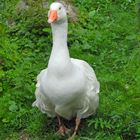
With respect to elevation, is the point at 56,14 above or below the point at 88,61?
above

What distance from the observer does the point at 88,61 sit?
22.4 ft

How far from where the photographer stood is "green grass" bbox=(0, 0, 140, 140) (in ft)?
17.9

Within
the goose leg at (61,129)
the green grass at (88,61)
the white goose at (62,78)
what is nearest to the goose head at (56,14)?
the white goose at (62,78)

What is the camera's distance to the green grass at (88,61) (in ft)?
17.9

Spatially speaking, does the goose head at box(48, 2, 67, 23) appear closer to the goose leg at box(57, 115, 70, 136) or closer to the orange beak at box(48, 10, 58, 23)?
the orange beak at box(48, 10, 58, 23)

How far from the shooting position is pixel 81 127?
219 inches

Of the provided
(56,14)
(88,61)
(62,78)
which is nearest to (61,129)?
(62,78)

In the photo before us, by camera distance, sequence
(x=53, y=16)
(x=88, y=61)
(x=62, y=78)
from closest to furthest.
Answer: (x=53, y=16) → (x=62, y=78) → (x=88, y=61)

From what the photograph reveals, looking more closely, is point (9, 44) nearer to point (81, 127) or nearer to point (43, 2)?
point (43, 2)

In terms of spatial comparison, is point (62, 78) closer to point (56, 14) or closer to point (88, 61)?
point (56, 14)

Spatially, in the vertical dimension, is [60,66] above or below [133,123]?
above

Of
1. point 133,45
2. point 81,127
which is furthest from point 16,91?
point 133,45

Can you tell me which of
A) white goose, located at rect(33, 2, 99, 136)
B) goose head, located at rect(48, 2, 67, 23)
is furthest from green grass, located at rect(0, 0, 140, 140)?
goose head, located at rect(48, 2, 67, 23)

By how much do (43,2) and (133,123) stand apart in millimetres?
3063
